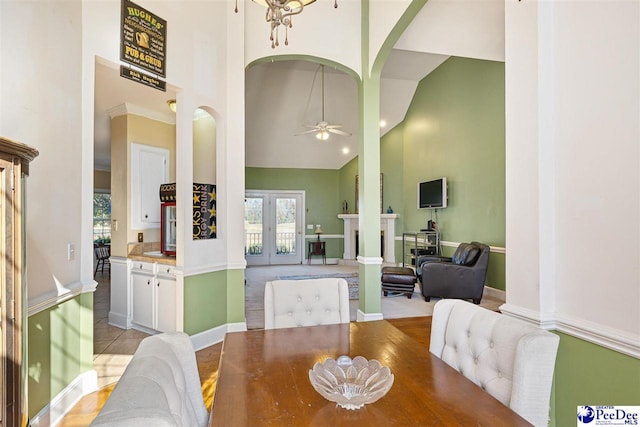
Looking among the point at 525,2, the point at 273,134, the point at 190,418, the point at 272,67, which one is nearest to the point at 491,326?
the point at 190,418

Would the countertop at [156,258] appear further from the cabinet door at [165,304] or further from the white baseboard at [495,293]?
the white baseboard at [495,293]

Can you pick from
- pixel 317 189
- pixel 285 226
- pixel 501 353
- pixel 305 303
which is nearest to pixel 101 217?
pixel 285 226

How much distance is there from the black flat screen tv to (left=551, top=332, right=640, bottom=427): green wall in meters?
5.15

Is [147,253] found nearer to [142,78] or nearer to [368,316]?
[142,78]

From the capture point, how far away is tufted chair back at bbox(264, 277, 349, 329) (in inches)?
78.2

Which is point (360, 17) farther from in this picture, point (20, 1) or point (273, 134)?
point (273, 134)

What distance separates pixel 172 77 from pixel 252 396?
3.08 m

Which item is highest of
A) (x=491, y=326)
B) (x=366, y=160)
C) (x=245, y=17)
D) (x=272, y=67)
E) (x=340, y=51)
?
(x=272, y=67)

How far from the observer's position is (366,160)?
13.6 feet

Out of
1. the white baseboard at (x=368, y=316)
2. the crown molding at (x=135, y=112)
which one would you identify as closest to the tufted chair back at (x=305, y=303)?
the white baseboard at (x=368, y=316)

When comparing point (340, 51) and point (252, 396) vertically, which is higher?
point (340, 51)

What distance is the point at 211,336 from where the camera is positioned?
11.9 feet

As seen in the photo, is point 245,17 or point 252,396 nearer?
point 252,396

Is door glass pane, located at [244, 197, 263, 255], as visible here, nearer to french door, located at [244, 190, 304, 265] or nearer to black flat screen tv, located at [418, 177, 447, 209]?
french door, located at [244, 190, 304, 265]
